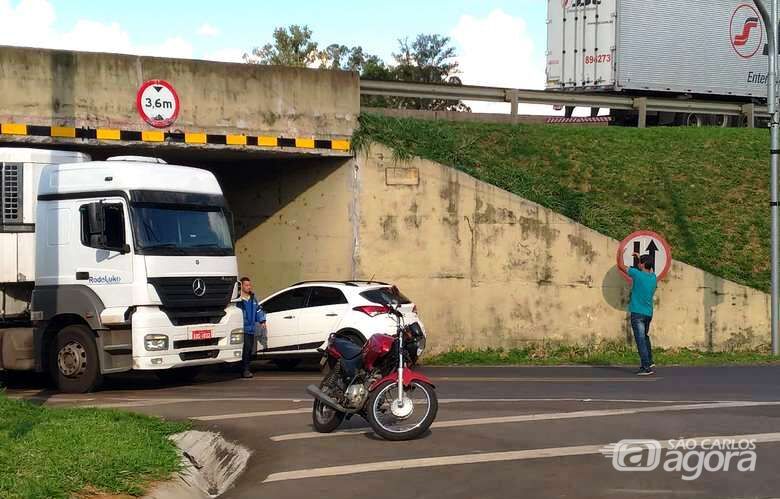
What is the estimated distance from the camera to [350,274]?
21766mm

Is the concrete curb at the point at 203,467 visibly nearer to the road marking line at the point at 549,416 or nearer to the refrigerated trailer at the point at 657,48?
the road marking line at the point at 549,416

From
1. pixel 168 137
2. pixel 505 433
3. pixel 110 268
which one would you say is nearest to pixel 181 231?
pixel 110 268

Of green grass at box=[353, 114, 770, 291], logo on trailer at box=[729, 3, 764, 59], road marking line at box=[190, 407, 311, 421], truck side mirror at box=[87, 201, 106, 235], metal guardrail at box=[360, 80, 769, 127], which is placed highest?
logo on trailer at box=[729, 3, 764, 59]

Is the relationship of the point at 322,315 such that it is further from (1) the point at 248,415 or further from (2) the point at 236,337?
(1) the point at 248,415

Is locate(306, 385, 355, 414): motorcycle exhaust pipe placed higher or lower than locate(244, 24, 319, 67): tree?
lower

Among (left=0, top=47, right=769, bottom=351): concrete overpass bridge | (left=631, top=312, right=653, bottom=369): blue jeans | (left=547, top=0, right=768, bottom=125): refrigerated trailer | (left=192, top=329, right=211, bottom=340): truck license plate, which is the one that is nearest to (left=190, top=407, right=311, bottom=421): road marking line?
(left=192, top=329, right=211, bottom=340): truck license plate

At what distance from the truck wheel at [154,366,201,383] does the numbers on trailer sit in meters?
21.1

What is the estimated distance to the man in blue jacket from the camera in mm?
18375

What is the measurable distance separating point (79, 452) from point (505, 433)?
4.35 metres

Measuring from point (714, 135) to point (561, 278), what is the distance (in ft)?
30.5

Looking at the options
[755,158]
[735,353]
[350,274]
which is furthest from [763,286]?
[350,274]

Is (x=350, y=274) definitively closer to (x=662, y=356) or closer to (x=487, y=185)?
(x=487, y=185)

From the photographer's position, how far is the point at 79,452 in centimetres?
931

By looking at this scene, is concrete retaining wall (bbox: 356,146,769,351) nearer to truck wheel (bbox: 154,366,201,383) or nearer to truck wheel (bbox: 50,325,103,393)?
truck wheel (bbox: 154,366,201,383)
